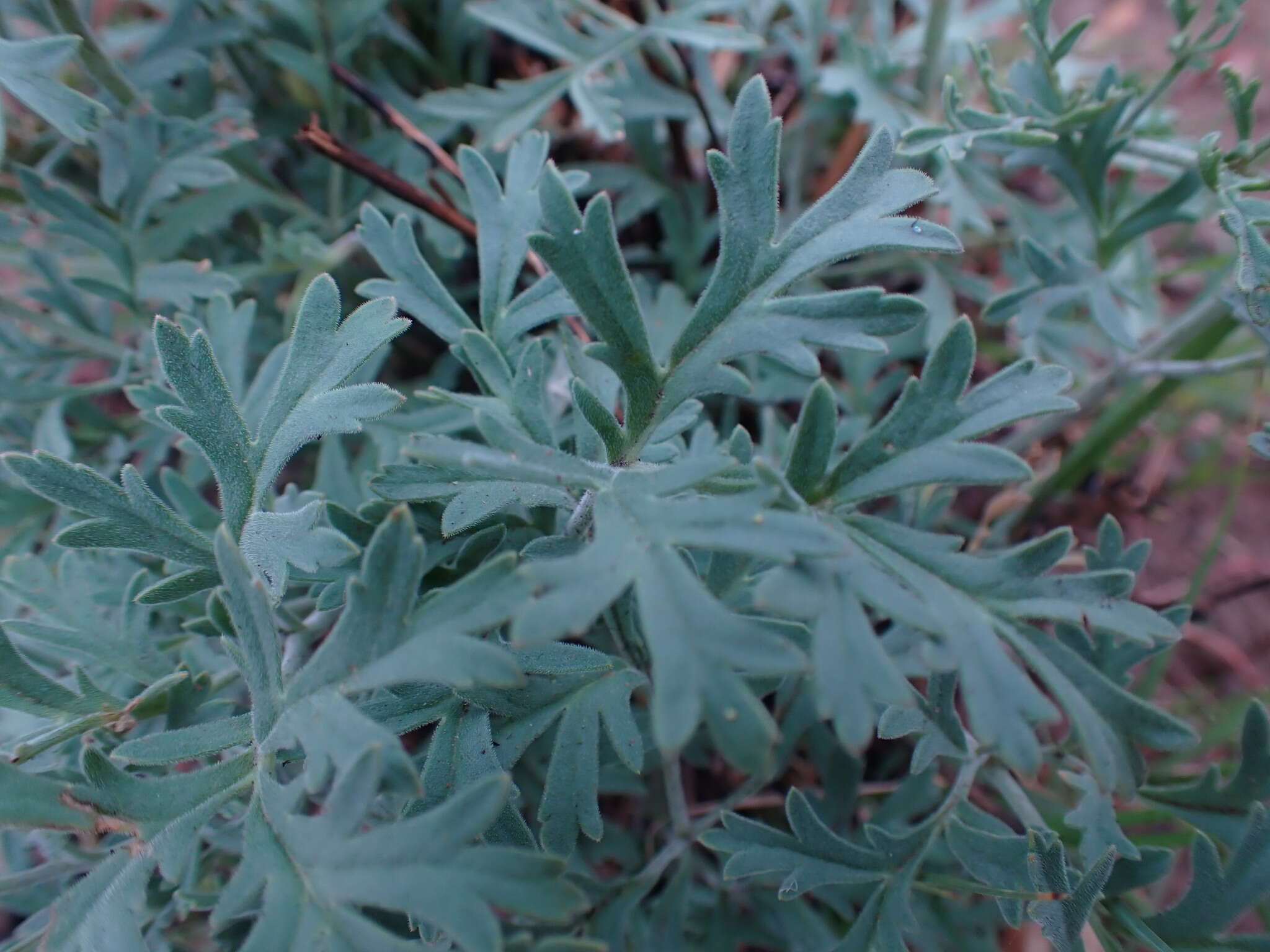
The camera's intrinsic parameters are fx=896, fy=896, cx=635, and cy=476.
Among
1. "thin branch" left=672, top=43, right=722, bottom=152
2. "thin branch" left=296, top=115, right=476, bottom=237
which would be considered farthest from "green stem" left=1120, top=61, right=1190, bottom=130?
"thin branch" left=296, top=115, right=476, bottom=237

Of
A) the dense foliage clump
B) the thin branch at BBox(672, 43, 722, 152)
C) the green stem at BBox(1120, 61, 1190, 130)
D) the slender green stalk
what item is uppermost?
the green stem at BBox(1120, 61, 1190, 130)

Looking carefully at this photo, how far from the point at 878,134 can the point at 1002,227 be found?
164cm

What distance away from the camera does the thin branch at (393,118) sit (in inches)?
68.3

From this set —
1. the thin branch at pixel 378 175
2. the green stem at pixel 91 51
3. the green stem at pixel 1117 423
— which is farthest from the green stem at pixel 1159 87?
the green stem at pixel 91 51

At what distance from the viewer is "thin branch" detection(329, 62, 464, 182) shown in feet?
5.69

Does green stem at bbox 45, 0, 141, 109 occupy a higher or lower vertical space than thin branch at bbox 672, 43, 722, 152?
lower

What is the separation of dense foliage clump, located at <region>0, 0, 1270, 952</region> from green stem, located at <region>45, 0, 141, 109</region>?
1 cm

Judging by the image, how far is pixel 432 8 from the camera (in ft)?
6.97

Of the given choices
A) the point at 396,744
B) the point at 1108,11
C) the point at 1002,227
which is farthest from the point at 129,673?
the point at 1108,11

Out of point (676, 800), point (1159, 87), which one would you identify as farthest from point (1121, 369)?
point (676, 800)

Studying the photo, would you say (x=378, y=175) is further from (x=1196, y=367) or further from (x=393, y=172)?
(x=1196, y=367)

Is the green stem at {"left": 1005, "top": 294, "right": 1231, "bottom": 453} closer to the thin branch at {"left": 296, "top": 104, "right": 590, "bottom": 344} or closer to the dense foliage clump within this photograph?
the dense foliage clump

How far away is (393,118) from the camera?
1.77m

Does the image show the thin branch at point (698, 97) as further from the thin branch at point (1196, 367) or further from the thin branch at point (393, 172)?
the thin branch at point (1196, 367)
